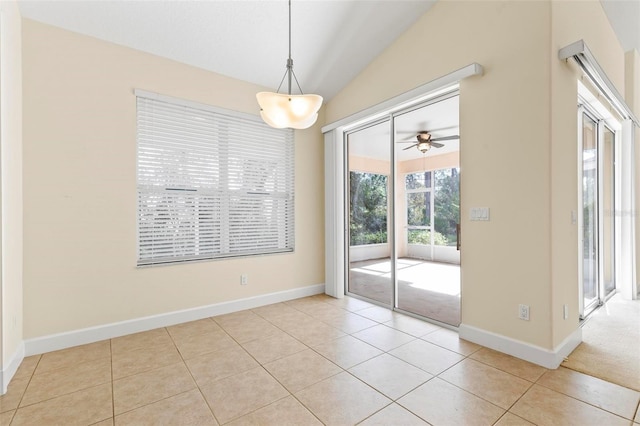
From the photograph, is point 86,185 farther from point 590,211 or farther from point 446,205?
point 590,211

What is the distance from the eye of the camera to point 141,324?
10.1ft

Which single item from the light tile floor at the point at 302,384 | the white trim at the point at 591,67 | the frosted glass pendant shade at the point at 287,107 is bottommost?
the light tile floor at the point at 302,384

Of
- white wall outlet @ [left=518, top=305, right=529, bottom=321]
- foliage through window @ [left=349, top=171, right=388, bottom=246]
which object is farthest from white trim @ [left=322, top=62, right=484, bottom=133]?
white wall outlet @ [left=518, top=305, right=529, bottom=321]

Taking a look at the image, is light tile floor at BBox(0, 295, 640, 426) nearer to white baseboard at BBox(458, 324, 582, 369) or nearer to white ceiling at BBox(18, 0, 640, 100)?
white baseboard at BBox(458, 324, 582, 369)

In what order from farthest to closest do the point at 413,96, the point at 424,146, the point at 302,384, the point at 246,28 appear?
1. the point at 424,146
2. the point at 413,96
3. the point at 246,28
4. the point at 302,384

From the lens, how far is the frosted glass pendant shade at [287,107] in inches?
83.1

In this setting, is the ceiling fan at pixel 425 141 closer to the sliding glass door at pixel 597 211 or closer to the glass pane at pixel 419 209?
the glass pane at pixel 419 209

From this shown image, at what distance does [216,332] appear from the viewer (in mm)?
3074

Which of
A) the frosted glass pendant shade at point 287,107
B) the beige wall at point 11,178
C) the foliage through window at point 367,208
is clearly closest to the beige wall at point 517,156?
the foliage through window at point 367,208

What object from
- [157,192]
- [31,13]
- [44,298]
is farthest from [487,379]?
[31,13]

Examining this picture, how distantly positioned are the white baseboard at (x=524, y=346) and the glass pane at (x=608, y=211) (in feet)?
7.02

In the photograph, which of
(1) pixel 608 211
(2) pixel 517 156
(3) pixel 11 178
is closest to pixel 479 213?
(2) pixel 517 156

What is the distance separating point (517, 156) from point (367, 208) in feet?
7.11

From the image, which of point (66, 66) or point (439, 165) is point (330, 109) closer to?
point (439, 165)
